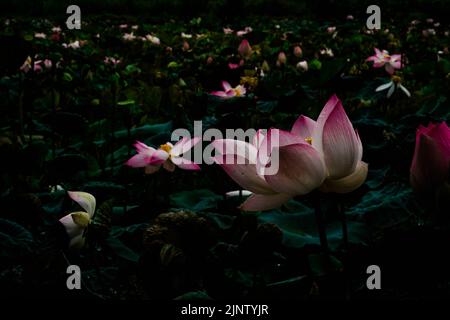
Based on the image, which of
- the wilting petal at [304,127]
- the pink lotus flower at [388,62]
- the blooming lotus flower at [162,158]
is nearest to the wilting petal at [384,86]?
the pink lotus flower at [388,62]

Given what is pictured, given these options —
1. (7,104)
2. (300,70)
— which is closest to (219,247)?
(300,70)

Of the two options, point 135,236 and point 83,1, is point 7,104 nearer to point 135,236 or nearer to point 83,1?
point 135,236

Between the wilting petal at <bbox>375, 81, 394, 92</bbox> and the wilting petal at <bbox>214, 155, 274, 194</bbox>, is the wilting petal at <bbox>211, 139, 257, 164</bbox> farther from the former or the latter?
the wilting petal at <bbox>375, 81, 394, 92</bbox>

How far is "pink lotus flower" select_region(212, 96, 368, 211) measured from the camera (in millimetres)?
598

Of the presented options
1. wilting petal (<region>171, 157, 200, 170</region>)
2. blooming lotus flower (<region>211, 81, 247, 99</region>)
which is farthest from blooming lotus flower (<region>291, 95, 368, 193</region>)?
blooming lotus flower (<region>211, 81, 247, 99</region>)

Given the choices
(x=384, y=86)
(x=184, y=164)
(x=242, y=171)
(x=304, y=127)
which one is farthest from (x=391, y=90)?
(x=242, y=171)

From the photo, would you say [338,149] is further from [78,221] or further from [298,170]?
[78,221]

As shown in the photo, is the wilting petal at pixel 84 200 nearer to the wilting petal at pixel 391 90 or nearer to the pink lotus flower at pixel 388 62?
the wilting petal at pixel 391 90

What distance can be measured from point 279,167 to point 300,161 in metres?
0.03

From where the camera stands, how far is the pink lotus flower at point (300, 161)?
60 cm

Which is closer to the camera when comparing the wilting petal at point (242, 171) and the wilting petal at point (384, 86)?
the wilting petal at point (242, 171)

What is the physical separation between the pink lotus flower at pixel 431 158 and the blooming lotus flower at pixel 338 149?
3.0 inches

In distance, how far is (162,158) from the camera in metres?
1.15

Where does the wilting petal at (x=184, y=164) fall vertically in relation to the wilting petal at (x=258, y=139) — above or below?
below
